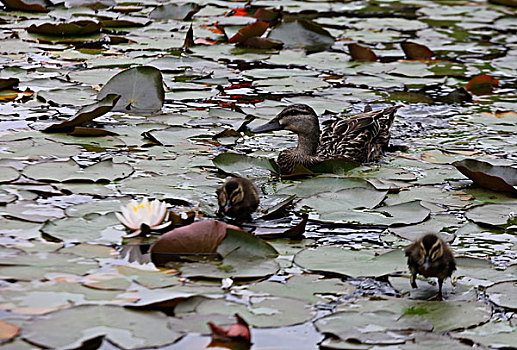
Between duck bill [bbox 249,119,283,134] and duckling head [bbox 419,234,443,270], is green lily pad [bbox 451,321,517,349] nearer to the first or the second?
duckling head [bbox 419,234,443,270]

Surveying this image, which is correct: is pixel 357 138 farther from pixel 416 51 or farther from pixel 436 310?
pixel 416 51

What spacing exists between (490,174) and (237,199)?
6.34 ft

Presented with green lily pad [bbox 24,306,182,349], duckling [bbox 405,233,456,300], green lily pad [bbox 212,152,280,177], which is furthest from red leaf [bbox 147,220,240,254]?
green lily pad [bbox 212,152,280,177]

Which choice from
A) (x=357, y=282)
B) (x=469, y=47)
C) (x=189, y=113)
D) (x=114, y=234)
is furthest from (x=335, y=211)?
(x=469, y=47)

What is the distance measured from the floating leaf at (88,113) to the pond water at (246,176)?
0.06 ft

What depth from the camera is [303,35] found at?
410 inches

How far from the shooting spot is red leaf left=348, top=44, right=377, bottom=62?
9.70 m

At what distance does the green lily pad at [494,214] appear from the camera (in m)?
5.37

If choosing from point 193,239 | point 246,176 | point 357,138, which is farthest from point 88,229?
point 357,138

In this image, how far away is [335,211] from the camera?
548 cm

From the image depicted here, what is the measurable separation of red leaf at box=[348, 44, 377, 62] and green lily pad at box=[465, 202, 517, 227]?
4285 millimetres

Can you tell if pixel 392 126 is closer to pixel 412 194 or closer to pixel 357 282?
pixel 412 194

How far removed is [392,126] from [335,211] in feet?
8.15

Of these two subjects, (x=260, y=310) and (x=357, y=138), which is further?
(x=357, y=138)
